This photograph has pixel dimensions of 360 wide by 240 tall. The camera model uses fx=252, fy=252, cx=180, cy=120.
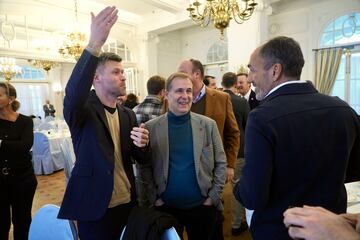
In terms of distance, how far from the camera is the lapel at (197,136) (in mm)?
1653

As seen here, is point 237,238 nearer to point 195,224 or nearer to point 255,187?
point 195,224

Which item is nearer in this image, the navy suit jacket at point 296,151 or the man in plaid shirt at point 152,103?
the navy suit jacket at point 296,151

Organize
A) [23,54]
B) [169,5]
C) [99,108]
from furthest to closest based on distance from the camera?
[23,54] < [169,5] < [99,108]

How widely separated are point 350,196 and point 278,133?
42.8 inches

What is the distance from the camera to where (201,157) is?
1.70 meters

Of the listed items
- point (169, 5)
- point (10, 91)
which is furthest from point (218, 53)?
point (10, 91)

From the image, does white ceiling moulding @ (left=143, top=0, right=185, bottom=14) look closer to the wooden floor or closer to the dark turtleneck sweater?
the wooden floor

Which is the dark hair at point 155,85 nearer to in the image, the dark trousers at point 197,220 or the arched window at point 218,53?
the dark trousers at point 197,220

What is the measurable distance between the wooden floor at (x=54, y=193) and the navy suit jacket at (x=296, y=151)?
1.87 m

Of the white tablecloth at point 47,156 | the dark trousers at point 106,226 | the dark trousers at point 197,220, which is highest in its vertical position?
the dark trousers at point 106,226

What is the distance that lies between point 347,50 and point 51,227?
20.6 feet

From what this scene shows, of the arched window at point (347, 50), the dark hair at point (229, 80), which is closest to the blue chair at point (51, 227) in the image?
the dark hair at point (229, 80)

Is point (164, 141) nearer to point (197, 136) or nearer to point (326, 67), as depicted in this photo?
point (197, 136)

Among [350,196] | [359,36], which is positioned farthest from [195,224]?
[359,36]
